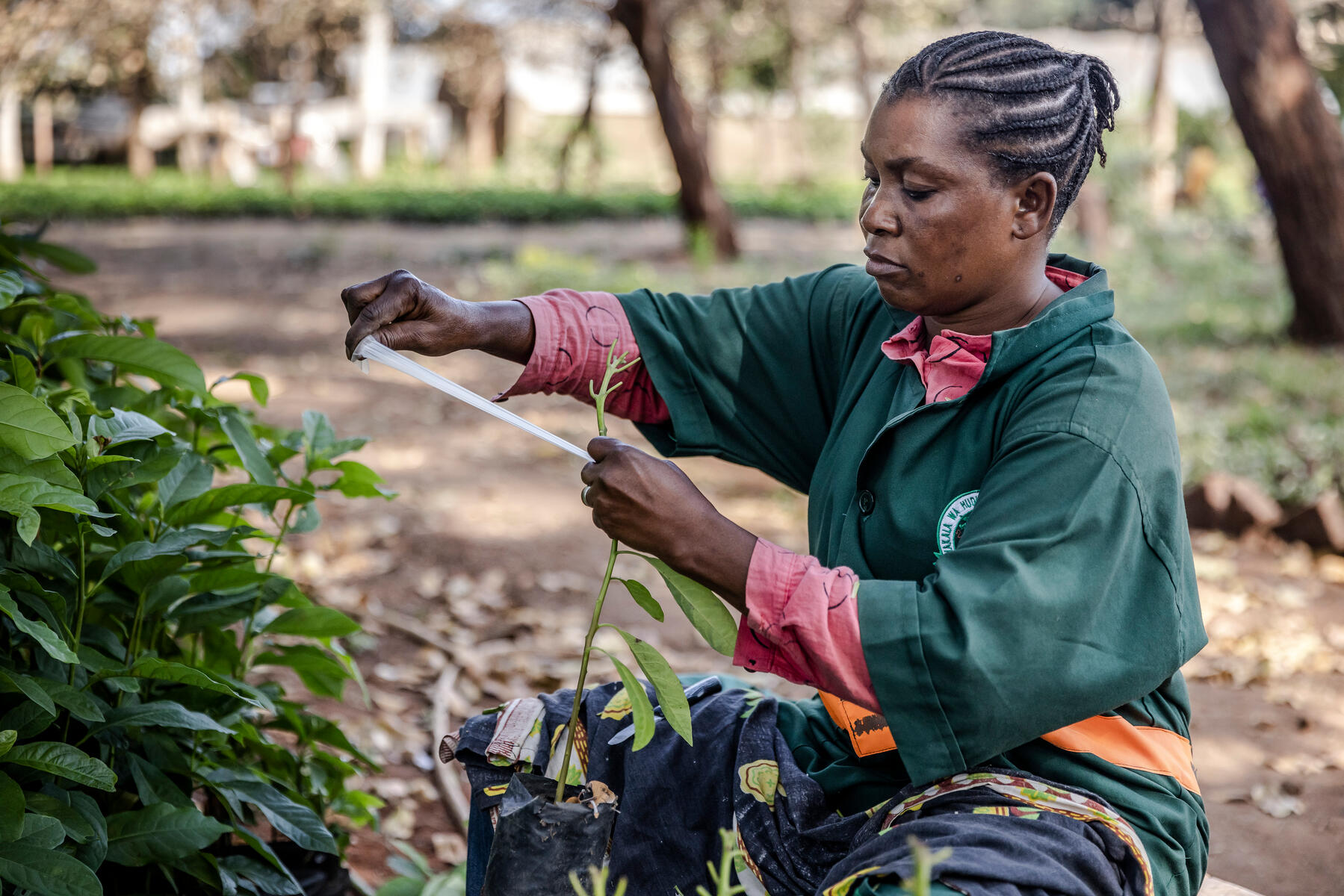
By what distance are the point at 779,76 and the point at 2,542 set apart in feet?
63.3

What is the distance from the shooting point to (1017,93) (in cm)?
141

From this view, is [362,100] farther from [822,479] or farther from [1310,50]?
[822,479]

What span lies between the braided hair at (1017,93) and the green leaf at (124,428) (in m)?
1.07

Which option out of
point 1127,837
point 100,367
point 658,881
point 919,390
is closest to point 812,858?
point 658,881

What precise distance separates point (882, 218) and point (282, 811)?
1224mm

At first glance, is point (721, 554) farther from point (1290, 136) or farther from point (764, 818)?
A: point (1290, 136)

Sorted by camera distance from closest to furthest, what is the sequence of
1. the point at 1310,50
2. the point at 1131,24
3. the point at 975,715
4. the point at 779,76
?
1. the point at 975,715
2. the point at 1310,50
3. the point at 779,76
4. the point at 1131,24

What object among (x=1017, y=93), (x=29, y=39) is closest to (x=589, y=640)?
(x=1017, y=93)

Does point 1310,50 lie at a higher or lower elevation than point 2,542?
higher

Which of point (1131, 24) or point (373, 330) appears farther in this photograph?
point (1131, 24)

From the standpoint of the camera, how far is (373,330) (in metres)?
1.58

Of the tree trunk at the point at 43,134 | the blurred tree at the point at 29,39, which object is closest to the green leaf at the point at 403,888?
the blurred tree at the point at 29,39

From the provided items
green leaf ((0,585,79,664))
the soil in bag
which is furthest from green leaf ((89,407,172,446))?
the soil in bag

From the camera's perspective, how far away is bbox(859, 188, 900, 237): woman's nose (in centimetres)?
143
